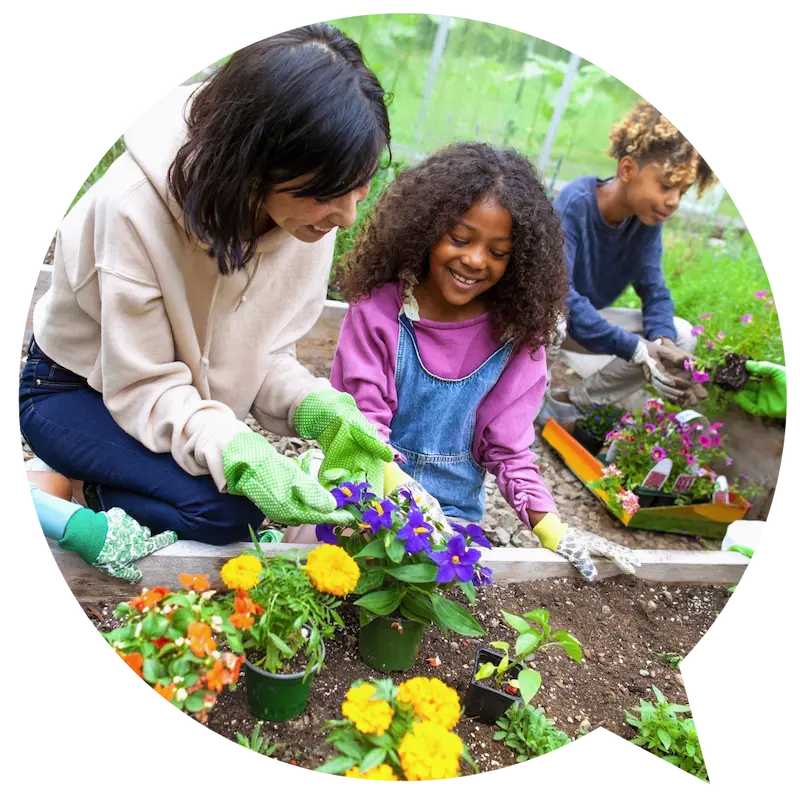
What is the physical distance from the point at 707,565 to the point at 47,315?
205cm

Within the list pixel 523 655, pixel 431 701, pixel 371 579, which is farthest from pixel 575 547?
pixel 431 701

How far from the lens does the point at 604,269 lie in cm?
315

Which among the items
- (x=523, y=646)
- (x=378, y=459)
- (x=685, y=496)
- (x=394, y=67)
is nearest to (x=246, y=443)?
(x=378, y=459)

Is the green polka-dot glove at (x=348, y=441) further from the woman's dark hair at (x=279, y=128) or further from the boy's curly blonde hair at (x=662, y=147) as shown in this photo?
the boy's curly blonde hair at (x=662, y=147)

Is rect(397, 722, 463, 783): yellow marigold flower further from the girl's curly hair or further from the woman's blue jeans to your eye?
the girl's curly hair

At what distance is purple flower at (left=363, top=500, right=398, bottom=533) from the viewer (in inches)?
57.0

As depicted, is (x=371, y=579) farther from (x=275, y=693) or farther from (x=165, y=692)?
(x=165, y=692)

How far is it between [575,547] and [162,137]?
4.80ft

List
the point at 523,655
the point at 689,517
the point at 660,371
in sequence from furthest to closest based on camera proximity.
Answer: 1. the point at 660,371
2. the point at 689,517
3. the point at 523,655

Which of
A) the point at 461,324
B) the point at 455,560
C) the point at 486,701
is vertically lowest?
the point at 486,701

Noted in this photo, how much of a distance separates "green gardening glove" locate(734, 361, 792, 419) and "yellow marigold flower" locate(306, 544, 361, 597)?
1962mm

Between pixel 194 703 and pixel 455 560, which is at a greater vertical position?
pixel 455 560

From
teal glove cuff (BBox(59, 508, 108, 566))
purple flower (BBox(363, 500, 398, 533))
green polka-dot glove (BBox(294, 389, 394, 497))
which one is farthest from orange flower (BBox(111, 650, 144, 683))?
green polka-dot glove (BBox(294, 389, 394, 497))

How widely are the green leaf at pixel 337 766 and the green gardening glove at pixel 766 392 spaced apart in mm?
2130
